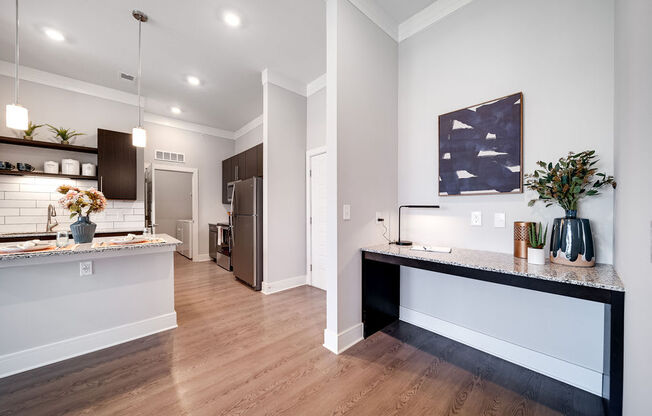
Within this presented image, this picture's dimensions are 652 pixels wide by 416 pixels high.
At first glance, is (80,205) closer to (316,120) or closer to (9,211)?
(9,211)

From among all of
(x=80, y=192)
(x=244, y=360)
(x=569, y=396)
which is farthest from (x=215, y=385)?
(x=569, y=396)

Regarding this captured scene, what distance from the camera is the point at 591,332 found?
156cm

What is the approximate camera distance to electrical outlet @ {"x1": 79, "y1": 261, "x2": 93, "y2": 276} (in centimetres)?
200

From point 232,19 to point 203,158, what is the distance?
3.67 m

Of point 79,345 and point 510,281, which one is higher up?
point 510,281

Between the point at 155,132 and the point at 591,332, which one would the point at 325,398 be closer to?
the point at 591,332

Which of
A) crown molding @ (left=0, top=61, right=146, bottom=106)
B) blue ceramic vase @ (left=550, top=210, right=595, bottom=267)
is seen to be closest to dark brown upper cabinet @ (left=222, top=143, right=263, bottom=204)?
crown molding @ (left=0, top=61, right=146, bottom=106)

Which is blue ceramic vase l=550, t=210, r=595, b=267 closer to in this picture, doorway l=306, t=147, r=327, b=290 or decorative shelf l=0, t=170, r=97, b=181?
doorway l=306, t=147, r=327, b=290

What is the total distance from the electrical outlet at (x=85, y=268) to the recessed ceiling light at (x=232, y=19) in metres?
2.60

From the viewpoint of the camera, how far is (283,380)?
1.68m

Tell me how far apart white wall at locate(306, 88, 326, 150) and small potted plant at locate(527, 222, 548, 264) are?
260 cm

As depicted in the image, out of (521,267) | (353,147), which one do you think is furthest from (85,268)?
(521,267)

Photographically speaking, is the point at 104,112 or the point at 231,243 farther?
the point at 231,243

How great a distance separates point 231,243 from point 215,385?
A: 3.08m
